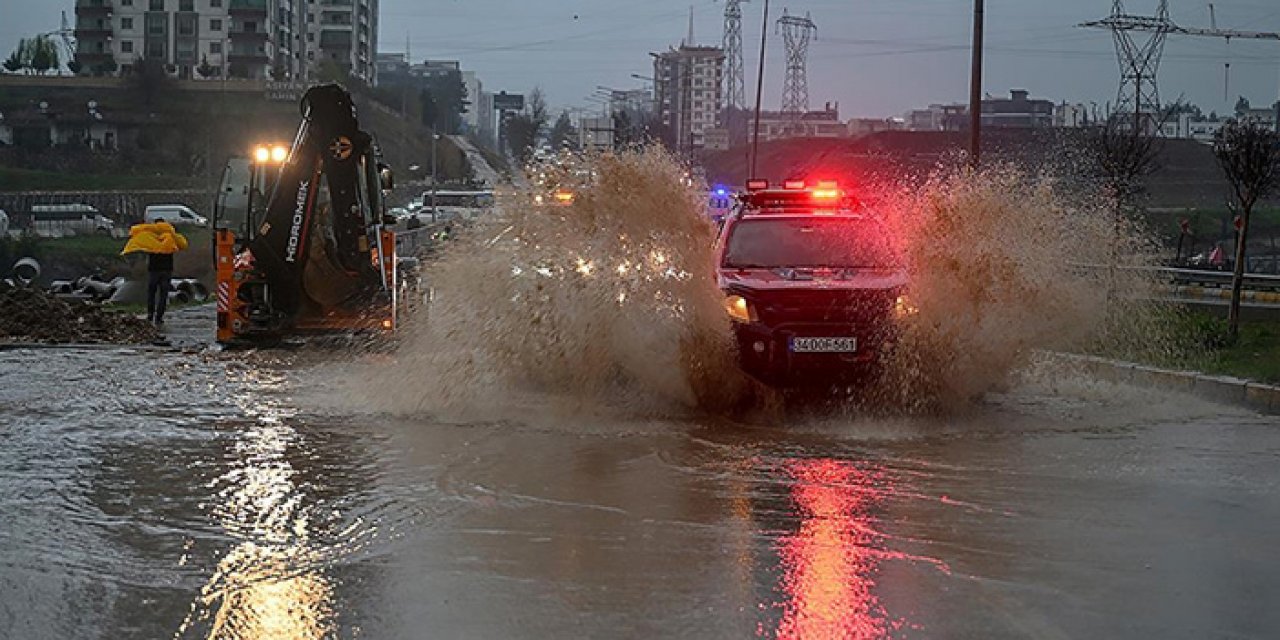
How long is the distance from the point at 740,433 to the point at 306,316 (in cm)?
754

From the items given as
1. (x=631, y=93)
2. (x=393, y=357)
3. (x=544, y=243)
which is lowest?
(x=393, y=357)

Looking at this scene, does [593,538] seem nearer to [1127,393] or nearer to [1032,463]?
[1032,463]

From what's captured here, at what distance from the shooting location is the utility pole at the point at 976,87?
21844mm

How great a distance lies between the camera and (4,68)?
106 metres

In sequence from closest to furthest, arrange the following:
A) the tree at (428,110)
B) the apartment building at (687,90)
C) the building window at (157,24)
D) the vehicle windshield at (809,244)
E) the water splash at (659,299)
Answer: the water splash at (659,299) < the vehicle windshield at (809,244) < the apartment building at (687,90) < the tree at (428,110) < the building window at (157,24)

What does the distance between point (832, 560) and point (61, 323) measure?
1515 centimetres

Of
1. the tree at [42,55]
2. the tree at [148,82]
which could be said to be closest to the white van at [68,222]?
the tree at [148,82]

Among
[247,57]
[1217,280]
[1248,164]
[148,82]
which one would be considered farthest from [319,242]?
[247,57]

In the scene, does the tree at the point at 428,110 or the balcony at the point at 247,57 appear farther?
the balcony at the point at 247,57

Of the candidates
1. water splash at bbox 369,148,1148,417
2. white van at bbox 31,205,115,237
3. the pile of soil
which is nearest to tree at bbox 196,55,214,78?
white van at bbox 31,205,115,237

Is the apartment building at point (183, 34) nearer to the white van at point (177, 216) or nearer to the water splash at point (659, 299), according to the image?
the white van at point (177, 216)

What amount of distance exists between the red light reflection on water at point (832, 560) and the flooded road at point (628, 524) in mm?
23

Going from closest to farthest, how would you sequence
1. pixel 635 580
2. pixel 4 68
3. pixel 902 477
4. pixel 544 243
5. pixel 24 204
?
pixel 635 580 < pixel 902 477 < pixel 544 243 < pixel 24 204 < pixel 4 68

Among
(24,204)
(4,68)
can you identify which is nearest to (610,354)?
(24,204)
